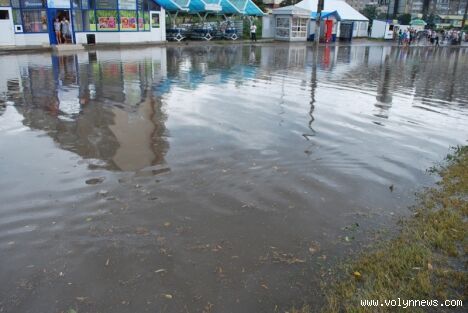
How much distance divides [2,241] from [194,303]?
2.39m

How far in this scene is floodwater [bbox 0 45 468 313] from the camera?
4039 mm

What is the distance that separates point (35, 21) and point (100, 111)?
22.7 metres

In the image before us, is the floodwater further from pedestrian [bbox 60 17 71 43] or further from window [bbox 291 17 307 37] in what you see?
window [bbox 291 17 307 37]

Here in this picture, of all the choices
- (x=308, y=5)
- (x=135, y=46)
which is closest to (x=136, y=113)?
(x=135, y=46)

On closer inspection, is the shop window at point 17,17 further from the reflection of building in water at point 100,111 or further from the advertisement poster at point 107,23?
the reflection of building in water at point 100,111

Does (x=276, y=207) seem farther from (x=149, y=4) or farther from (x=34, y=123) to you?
(x=149, y=4)

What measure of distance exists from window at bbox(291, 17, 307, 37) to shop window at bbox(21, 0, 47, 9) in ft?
85.4

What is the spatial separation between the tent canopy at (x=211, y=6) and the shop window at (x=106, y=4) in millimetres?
3820

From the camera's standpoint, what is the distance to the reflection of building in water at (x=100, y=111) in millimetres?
7680

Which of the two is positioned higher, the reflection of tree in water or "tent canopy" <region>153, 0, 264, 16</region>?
"tent canopy" <region>153, 0, 264, 16</region>

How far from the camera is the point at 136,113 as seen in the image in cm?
1059

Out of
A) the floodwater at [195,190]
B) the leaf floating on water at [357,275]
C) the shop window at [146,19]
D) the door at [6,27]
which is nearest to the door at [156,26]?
the shop window at [146,19]

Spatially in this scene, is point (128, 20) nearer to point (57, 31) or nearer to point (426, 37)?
point (57, 31)

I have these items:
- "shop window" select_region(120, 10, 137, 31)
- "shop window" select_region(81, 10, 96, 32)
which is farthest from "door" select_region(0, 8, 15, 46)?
"shop window" select_region(120, 10, 137, 31)
